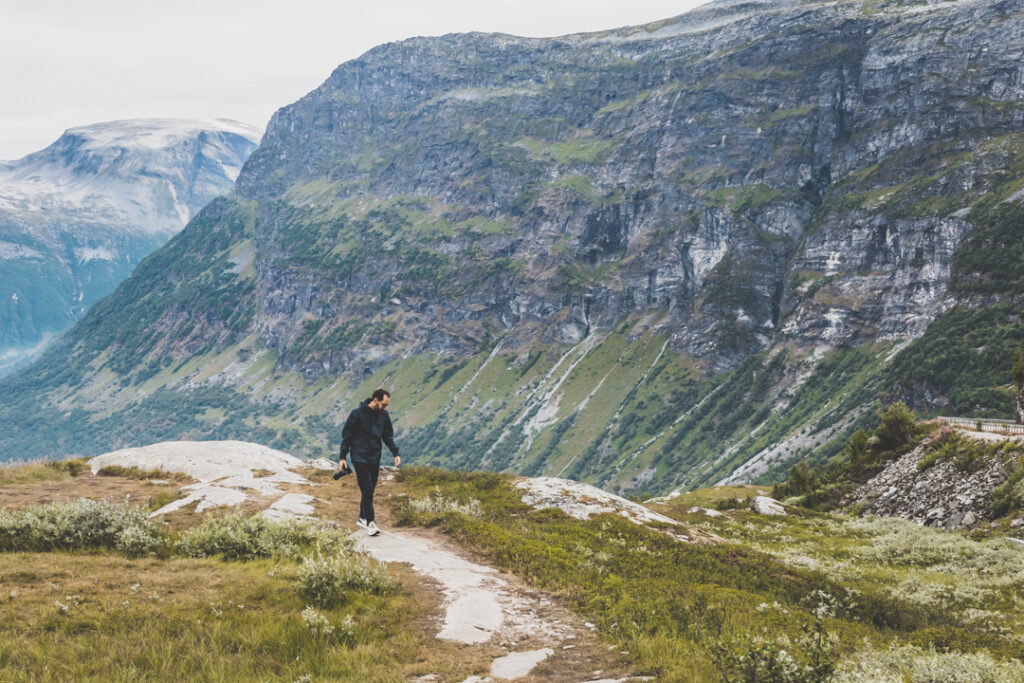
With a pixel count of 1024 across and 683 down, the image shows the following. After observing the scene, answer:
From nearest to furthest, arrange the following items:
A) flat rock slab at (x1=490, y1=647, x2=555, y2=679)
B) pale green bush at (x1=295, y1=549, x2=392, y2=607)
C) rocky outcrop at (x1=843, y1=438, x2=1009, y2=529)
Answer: flat rock slab at (x1=490, y1=647, x2=555, y2=679), pale green bush at (x1=295, y1=549, x2=392, y2=607), rocky outcrop at (x1=843, y1=438, x2=1009, y2=529)

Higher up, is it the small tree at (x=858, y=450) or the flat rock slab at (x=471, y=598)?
the flat rock slab at (x=471, y=598)

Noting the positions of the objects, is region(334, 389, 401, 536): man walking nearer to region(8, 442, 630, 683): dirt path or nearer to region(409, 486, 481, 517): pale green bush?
region(8, 442, 630, 683): dirt path

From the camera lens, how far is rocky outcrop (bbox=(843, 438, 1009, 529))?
123ft

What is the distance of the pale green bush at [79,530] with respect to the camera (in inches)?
581

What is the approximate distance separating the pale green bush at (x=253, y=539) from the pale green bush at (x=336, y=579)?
1523mm

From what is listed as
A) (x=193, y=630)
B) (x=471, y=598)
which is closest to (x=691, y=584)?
(x=471, y=598)

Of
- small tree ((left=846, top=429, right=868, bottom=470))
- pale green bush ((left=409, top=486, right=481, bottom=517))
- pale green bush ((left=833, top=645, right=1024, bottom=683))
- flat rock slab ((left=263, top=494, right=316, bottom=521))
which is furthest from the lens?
small tree ((left=846, top=429, right=868, bottom=470))

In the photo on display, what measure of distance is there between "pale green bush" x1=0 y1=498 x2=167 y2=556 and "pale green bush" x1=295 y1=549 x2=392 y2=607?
578 centimetres

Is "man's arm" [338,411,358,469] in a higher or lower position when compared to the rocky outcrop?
higher

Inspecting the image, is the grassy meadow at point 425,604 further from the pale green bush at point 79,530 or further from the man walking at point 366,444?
the man walking at point 366,444

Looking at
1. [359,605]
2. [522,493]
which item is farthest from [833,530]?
[359,605]

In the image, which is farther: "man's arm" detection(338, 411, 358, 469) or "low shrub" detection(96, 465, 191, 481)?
"low shrub" detection(96, 465, 191, 481)

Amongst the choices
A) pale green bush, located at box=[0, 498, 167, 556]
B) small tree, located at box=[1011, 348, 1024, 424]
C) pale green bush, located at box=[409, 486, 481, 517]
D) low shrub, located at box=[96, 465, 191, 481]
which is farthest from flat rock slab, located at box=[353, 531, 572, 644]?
small tree, located at box=[1011, 348, 1024, 424]

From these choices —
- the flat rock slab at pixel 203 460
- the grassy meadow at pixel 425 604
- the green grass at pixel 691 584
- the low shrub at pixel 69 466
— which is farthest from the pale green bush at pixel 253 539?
the low shrub at pixel 69 466
